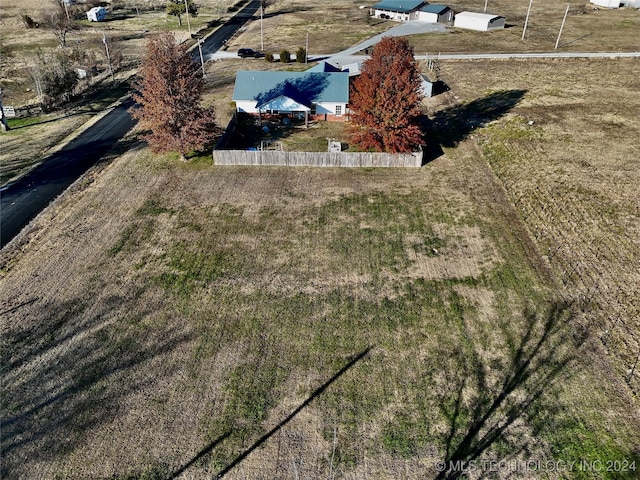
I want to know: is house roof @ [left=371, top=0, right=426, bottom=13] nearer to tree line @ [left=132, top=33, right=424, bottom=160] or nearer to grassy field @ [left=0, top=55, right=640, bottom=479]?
tree line @ [left=132, top=33, right=424, bottom=160]

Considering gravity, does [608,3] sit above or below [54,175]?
above

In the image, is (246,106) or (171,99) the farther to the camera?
(246,106)

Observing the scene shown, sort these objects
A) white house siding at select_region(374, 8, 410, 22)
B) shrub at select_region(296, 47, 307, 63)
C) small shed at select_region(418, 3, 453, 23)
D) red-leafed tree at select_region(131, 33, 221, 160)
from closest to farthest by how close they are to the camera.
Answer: red-leafed tree at select_region(131, 33, 221, 160) < shrub at select_region(296, 47, 307, 63) < small shed at select_region(418, 3, 453, 23) < white house siding at select_region(374, 8, 410, 22)

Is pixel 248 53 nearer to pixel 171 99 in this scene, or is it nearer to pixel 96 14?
pixel 171 99

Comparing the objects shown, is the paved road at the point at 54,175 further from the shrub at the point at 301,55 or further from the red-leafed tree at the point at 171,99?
the shrub at the point at 301,55

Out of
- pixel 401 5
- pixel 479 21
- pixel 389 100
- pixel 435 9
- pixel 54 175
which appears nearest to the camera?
pixel 389 100

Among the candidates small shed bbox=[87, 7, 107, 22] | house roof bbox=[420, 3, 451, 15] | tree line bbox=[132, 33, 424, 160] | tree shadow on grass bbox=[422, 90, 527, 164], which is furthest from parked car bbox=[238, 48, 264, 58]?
small shed bbox=[87, 7, 107, 22]

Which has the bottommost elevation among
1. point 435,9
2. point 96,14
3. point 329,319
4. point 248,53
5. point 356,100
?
point 329,319

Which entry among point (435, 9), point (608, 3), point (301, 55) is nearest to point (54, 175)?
point (301, 55)
